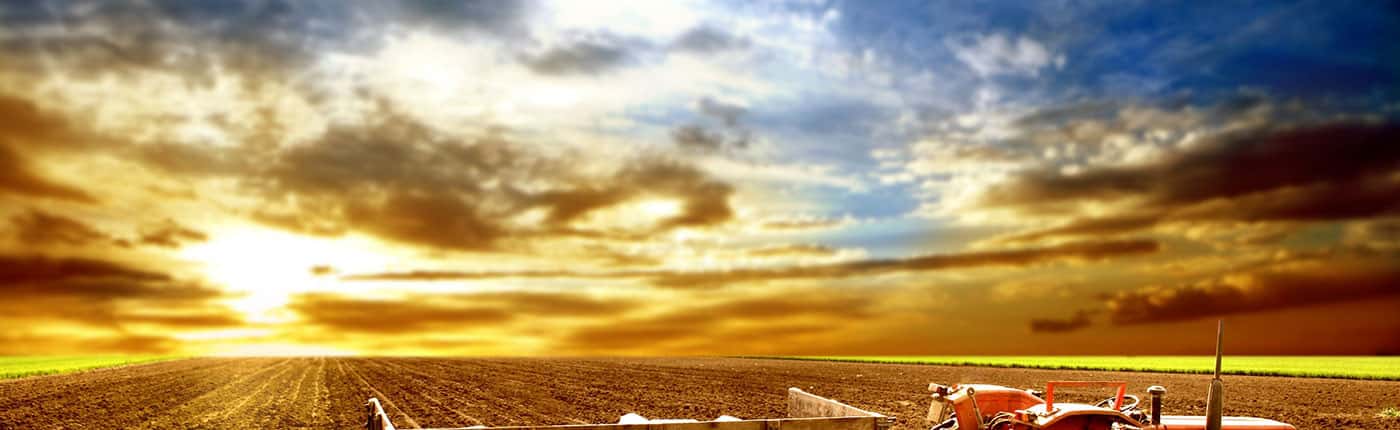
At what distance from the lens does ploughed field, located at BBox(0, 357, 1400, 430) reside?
2300 cm

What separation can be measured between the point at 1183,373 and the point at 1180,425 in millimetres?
45079

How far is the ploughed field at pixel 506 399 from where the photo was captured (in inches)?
906

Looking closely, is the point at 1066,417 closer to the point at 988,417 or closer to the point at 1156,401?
the point at 1156,401

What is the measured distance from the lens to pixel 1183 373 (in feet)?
163

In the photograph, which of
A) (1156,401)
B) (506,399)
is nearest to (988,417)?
(1156,401)

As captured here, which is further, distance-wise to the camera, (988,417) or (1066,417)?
(988,417)

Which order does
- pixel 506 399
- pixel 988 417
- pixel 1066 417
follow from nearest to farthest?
1. pixel 1066 417
2. pixel 988 417
3. pixel 506 399

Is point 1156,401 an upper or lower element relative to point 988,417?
upper

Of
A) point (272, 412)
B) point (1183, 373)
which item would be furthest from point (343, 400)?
point (1183, 373)

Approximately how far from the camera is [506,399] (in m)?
28.4

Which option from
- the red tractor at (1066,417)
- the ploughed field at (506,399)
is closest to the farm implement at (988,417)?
the red tractor at (1066,417)

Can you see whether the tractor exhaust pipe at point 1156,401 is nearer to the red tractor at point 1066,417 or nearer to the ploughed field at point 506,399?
the red tractor at point 1066,417

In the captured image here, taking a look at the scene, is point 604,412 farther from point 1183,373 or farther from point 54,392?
point 1183,373

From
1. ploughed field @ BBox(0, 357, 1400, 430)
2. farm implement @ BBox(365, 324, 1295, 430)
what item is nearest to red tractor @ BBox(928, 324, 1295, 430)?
farm implement @ BBox(365, 324, 1295, 430)
